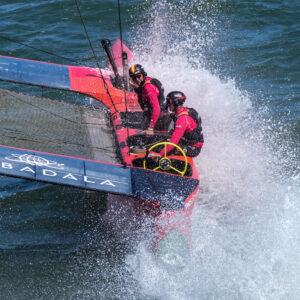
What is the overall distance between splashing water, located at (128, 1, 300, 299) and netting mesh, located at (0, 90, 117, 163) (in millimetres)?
1445

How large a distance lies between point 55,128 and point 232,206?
263 cm

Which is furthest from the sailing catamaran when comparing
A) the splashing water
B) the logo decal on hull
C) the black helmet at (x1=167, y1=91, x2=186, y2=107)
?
the black helmet at (x1=167, y1=91, x2=186, y2=107)

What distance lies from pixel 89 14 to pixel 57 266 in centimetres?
790

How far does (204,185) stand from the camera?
246 inches

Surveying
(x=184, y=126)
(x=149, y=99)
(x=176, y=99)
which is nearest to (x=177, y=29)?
(x=149, y=99)

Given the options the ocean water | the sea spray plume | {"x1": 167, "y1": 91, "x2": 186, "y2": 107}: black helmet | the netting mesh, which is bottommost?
the ocean water

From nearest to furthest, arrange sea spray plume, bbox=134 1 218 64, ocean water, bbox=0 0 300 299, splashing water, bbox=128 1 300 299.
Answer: splashing water, bbox=128 1 300 299, ocean water, bbox=0 0 300 299, sea spray plume, bbox=134 1 218 64

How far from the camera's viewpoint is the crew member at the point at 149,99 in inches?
244

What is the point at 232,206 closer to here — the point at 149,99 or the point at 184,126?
the point at 184,126

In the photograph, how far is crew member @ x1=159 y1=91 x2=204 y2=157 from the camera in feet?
17.8

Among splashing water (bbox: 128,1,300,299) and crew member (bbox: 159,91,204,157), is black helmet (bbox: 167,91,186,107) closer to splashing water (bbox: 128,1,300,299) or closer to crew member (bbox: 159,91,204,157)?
crew member (bbox: 159,91,204,157)

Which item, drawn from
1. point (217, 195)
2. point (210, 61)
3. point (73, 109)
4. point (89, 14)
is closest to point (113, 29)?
point (89, 14)

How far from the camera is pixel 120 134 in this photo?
6023mm

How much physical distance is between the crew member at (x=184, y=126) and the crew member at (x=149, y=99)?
61 centimetres
